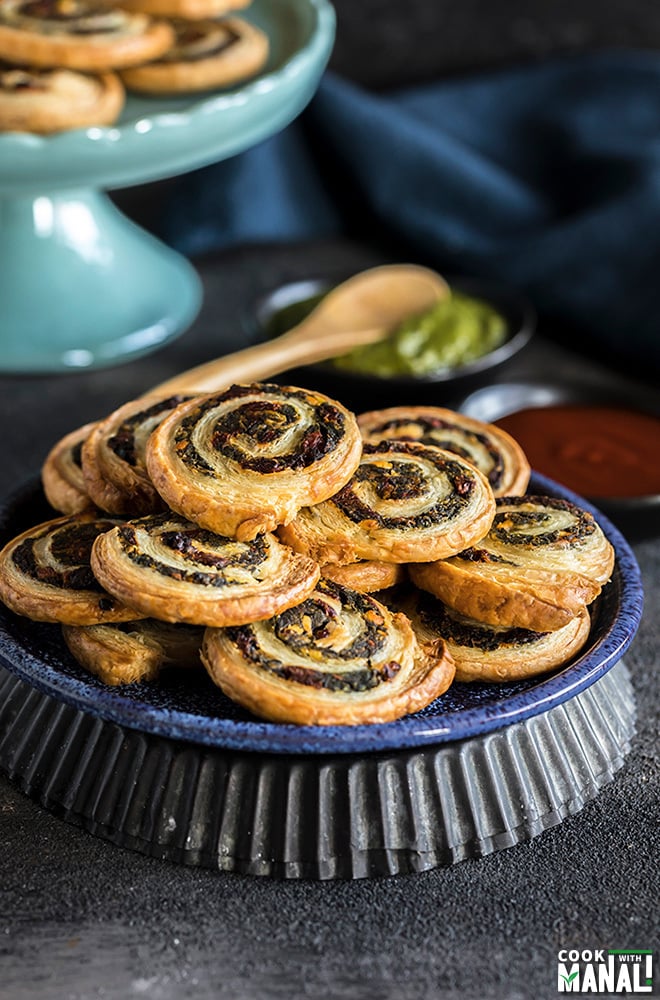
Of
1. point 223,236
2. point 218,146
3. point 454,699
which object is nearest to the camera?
point 454,699

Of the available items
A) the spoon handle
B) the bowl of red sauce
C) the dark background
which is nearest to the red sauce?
the bowl of red sauce

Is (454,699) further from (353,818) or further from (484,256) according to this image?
(484,256)

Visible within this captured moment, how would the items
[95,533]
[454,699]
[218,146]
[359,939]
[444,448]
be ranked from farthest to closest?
[218,146] < [444,448] < [95,533] < [454,699] < [359,939]

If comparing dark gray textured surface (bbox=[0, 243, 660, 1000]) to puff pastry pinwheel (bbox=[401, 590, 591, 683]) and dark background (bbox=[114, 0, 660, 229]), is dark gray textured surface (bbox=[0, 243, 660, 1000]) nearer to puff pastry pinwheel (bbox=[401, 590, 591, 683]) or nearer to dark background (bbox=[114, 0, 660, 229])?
puff pastry pinwheel (bbox=[401, 590, 591, 683])

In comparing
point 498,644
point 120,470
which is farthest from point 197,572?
point 498,644

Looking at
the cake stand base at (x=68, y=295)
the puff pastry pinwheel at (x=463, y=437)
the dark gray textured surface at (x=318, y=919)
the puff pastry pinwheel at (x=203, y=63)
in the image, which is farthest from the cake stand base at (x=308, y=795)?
the puff pastry pinwheel at (x=203, y=63)

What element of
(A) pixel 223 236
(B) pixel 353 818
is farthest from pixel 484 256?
(B) pixel 353 818
